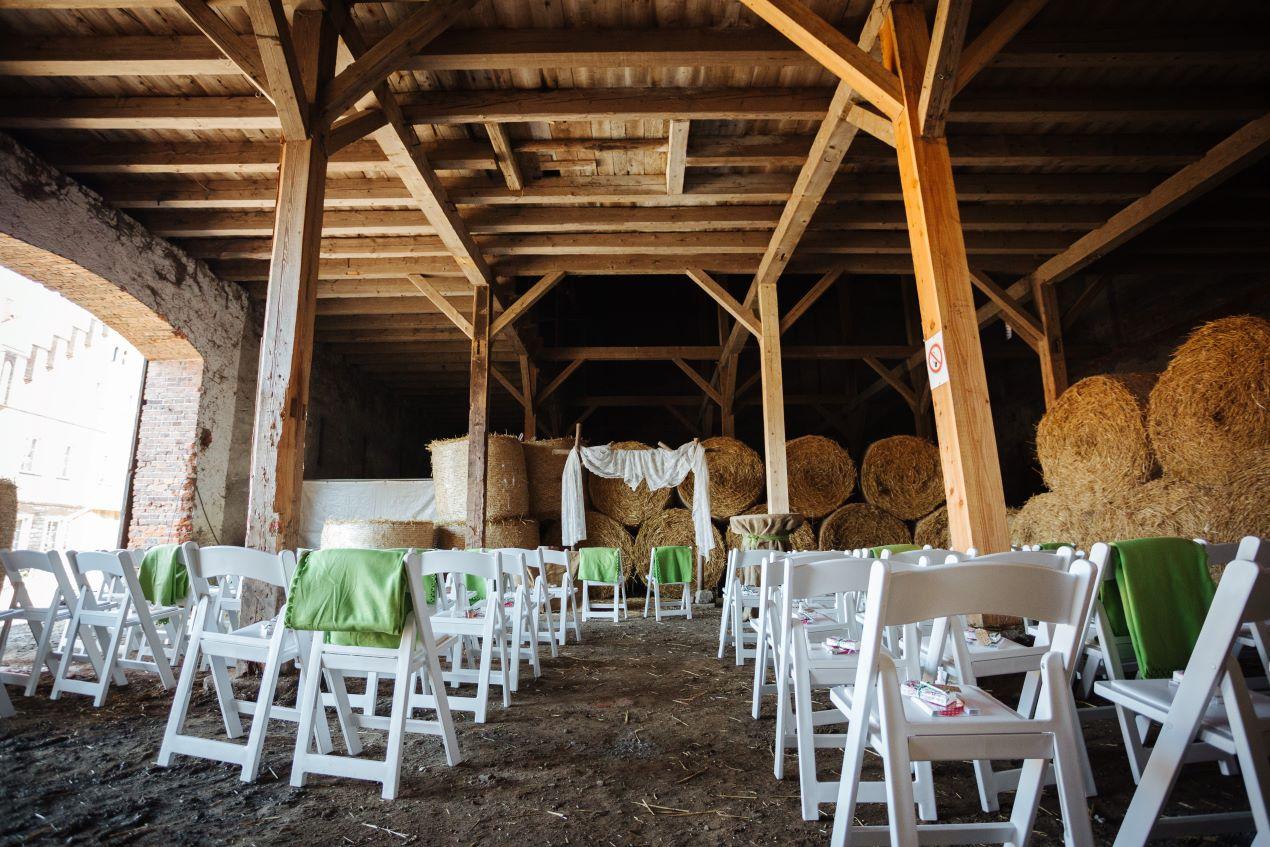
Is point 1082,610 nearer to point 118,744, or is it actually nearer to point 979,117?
point 118,744

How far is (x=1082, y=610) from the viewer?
1.23m

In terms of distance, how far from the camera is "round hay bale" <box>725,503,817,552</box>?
820 cm

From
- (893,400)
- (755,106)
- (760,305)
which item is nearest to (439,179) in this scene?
(755,106)

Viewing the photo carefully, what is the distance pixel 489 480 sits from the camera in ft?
25.7

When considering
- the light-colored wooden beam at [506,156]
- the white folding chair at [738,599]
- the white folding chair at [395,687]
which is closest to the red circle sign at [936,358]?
A: the white folding chair at [738,599]

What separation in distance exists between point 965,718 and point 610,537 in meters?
7.35

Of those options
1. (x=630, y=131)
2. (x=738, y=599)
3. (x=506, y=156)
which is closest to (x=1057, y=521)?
(x=738, y=599)

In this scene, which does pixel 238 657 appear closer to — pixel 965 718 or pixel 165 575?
pixel 165 575

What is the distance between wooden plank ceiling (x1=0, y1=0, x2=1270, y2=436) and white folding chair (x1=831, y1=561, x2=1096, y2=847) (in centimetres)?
306

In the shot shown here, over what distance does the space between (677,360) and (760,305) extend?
3.06 m

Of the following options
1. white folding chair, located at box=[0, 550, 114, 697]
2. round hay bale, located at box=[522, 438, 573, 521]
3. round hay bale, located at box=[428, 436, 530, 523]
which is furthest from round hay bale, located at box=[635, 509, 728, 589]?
white folding chair, located at box=[0, 550, 114, 697]

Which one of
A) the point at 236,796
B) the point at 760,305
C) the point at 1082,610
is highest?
the point at 760,305

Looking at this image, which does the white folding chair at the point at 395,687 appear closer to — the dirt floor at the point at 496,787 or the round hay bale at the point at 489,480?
the dirt floor at the point at 496,787

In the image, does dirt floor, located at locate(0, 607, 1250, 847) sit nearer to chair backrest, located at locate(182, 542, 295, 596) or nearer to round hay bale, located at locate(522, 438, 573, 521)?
chair backrest, located at locate(182, 542, 295, 596)
